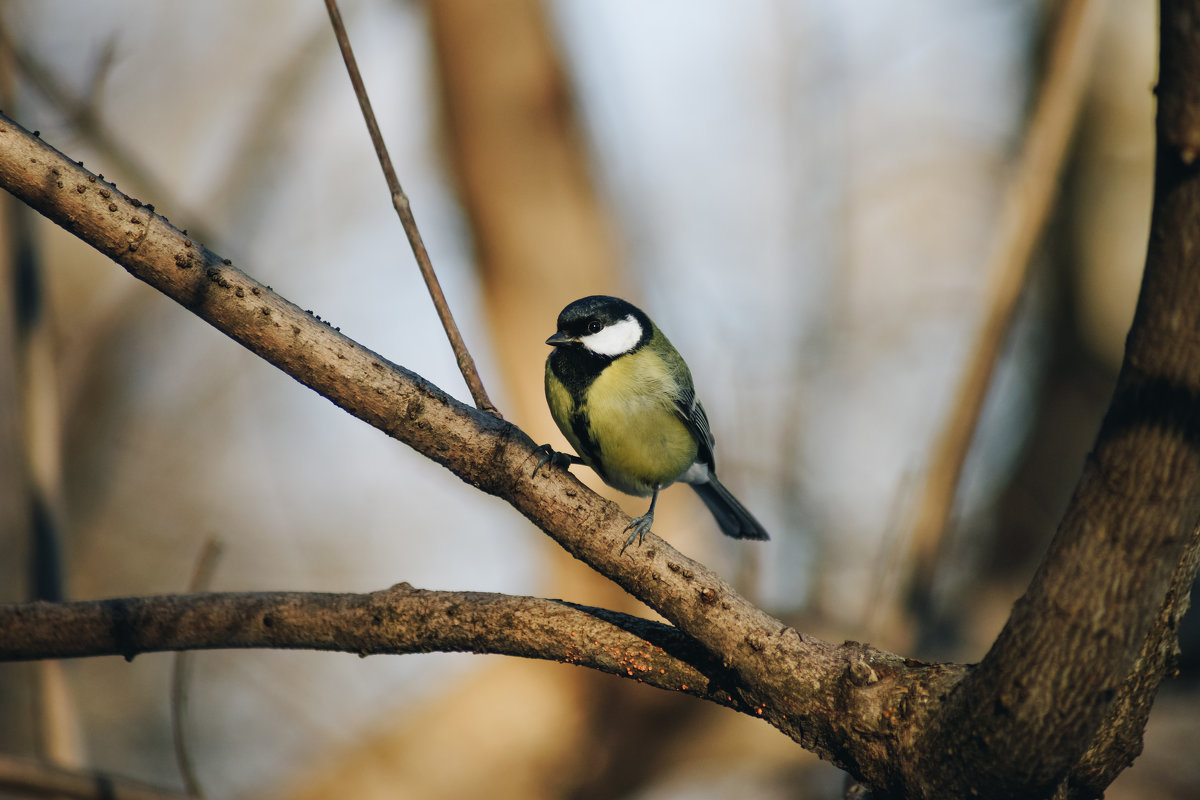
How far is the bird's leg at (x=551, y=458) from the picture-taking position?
170cm

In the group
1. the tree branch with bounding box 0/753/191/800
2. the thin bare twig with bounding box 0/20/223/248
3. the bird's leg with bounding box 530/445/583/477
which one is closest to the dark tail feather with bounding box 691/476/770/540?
the bird's leg with bounding box 530/445/583/477

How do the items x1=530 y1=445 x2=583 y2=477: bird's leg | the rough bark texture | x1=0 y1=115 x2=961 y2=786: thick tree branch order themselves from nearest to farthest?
the rough bark texture
x1=0 y1=115 x2=961 y2=786: thick tree branch
x1=530 y1=445 x2=583 y2=477: bird's leg

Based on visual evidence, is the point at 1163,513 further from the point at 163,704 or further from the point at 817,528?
the point at 163,704

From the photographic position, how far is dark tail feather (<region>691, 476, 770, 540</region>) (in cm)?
353

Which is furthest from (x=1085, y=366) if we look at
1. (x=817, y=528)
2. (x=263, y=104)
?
(x=263, y=104)

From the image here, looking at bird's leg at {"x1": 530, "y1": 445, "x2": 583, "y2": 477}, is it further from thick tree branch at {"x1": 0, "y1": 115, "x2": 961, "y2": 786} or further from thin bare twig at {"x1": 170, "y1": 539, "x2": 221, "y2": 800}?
thin bare twig at {"x1": 170, "y1": 539, "x2": 221, "y2": 800}

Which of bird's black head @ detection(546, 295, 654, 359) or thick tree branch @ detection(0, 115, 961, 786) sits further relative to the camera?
bird's black head @ detection(546, 295, 654, 359)

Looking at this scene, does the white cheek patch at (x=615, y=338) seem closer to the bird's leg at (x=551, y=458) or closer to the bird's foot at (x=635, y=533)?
the bird's leg at (x=551, y=458)

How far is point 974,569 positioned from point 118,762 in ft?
22.1

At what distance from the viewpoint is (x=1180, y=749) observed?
4.25 metres

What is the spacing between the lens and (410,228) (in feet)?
6.01

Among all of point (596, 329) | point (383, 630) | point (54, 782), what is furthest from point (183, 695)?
point (596, 329)

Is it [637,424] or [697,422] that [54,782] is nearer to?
[637,424]

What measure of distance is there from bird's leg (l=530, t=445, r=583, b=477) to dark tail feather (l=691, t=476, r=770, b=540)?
994 mm
